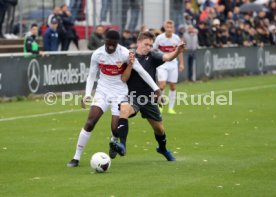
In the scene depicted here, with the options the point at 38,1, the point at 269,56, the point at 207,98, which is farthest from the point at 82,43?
the point at 269,56

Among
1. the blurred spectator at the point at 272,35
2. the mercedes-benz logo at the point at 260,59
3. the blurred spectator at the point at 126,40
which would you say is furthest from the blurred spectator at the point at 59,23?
the blurred spectator at the point at 272,35

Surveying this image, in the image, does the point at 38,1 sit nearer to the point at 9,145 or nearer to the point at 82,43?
the point at 82,43

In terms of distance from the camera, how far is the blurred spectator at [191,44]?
111 feet

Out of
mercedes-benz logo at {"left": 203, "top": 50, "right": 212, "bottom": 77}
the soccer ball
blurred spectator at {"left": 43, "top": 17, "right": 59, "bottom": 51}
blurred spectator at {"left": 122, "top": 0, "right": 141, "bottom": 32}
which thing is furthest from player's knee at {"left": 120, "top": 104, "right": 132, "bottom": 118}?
mercedes-benz logo at {"left": 203, "top": 50, "right": 212, "bottom": 77}

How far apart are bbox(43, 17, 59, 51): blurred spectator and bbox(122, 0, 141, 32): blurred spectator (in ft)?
20.3

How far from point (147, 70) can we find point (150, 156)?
1.38m

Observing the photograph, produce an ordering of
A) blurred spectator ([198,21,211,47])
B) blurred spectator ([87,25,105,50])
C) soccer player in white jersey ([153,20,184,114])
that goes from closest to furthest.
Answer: soccer player in white jersey ([153,20,184,114]) < blurred spectator ([87,25,105,50]) < blurred spectator ([198,21,211,47])

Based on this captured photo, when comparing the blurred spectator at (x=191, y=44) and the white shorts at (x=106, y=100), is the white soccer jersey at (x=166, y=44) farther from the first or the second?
the blurred spectator at (x=191, y=44)

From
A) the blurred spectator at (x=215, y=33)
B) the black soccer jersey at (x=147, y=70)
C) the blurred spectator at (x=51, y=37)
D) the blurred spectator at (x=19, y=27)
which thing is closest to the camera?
the black soccer jersey at (x=147, y=70)

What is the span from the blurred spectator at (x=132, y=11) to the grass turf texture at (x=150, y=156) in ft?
34.9

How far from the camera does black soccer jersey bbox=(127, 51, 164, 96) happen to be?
47.0 feet

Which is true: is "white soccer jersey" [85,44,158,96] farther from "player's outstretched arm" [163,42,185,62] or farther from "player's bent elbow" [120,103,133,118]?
"player's outstretched arm" [163,42,185,62]

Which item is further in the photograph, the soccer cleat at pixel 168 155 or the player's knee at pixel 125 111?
the soccer cleat at pixel 168 155

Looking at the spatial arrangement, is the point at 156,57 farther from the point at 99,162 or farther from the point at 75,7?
the point at 75,7
